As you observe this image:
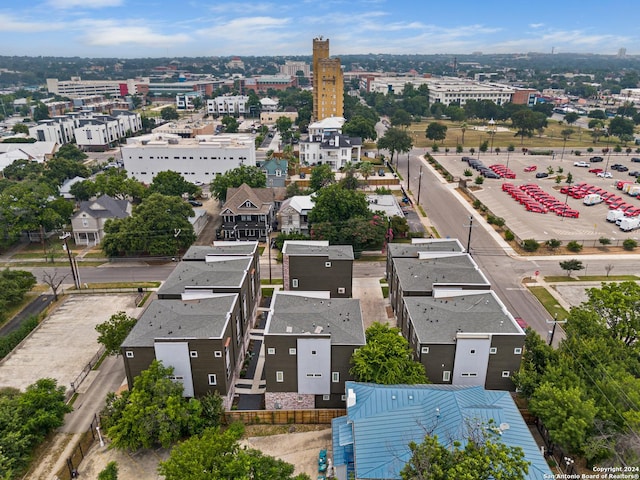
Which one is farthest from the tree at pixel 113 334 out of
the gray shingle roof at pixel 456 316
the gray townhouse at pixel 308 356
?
the gray shingle roof at pixel 456 316

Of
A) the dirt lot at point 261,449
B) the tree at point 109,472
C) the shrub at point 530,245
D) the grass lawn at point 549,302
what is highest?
the shrub at point 530,245

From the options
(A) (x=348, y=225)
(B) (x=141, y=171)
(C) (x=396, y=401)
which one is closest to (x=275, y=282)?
(A) (x=348, y=225)

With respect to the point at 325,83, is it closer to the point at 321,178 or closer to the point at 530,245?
the point at 321,178

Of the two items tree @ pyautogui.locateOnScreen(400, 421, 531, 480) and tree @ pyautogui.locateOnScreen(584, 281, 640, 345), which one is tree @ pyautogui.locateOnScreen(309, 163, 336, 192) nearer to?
tree @ pyautogui.locateOnScreen(584, 281, 640, 345)

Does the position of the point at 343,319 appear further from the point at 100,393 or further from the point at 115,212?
the point at 115,212

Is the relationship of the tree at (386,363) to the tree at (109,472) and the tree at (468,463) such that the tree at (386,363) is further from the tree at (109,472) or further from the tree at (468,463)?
the tree at (109,472)

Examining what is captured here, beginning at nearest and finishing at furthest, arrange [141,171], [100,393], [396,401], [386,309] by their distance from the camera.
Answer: [396,401] → [100,393] → [386,309] → [141,171]

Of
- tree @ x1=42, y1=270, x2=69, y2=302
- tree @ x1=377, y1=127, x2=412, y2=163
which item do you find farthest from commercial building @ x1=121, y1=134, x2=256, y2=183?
tree @ x1=42, y1=270, x2=69, y2=302
